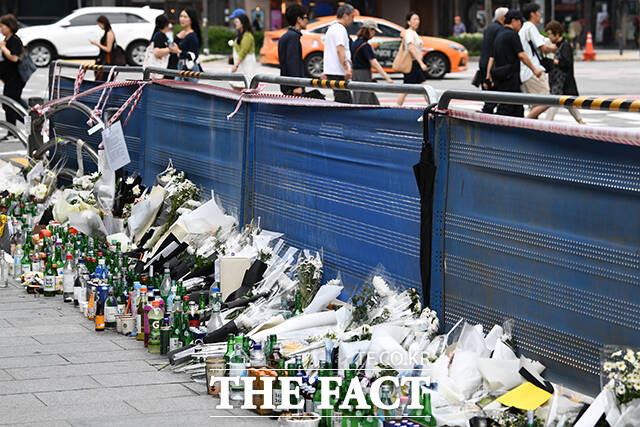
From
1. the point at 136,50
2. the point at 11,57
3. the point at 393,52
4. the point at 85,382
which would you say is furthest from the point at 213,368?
the point at 136,50

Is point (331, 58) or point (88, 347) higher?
point (331, 58)

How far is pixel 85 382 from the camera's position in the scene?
6219 mm

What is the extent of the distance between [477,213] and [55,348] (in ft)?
9.49

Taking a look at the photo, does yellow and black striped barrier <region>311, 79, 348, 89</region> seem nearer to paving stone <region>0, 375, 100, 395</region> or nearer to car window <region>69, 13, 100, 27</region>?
paving stone <region>0, 375, 100, 395</region>

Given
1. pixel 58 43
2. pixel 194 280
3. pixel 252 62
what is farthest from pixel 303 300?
pixel 58 43

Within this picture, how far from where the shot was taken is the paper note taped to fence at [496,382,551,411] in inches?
201

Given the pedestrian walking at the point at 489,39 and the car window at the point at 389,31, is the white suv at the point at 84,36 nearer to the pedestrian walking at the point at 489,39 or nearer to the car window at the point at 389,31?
the car window at the point at 389,31

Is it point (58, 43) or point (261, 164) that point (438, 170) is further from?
point (58, 43)

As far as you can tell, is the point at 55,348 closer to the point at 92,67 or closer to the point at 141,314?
the point at 141,314

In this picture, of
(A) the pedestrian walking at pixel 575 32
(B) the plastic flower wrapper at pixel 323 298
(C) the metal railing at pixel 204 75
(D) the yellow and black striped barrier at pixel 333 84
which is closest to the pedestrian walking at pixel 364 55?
(C) the metal railing at pixel 204 75

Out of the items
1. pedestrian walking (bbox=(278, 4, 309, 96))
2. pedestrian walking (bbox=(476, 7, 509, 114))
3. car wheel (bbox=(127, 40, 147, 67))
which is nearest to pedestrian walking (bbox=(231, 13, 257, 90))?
pedestrian walking (bbox=(278, 4, 309, 96))

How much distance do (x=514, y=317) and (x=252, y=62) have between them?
1117cm

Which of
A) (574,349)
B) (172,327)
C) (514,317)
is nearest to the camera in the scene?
(574,349)

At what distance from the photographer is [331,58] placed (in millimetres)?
13875
